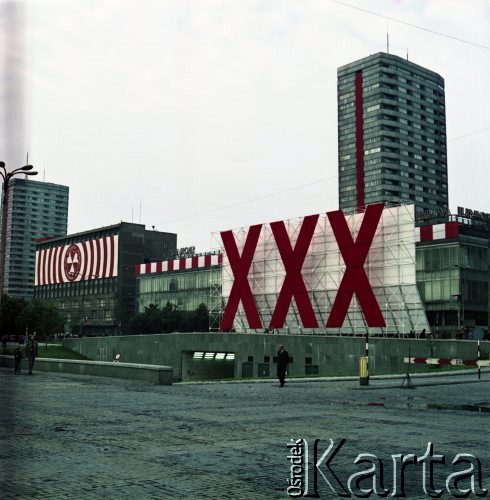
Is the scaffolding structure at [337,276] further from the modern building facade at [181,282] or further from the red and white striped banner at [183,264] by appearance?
the modern building facade at [181,282]

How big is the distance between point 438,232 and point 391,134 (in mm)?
88599

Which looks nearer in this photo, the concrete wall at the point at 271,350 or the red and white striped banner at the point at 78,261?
the concrete wall at the point at 271,350

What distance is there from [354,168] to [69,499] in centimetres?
16733

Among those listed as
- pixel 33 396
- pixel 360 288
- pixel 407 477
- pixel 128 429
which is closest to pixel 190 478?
pixel 407 477

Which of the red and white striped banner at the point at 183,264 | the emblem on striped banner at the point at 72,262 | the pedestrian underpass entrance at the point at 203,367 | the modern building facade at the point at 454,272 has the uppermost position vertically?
the emblem on striped banner at the point at 72,262

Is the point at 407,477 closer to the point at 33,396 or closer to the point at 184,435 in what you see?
the point at 184,435

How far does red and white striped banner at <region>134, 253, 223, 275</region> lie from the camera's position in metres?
113

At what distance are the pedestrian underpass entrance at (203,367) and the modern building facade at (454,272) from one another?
24.7m

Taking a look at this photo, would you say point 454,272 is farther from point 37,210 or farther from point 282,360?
point 37,210

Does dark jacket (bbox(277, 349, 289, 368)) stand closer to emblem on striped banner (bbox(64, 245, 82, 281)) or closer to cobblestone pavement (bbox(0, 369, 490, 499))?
cobblestone pavement (bbox(0, 369, 490, 499))

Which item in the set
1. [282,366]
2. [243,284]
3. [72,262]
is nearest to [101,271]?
[72,262]

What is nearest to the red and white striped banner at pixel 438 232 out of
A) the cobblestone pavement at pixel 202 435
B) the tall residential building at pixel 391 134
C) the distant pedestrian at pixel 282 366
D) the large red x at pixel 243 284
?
the large red x at pixel 243 284

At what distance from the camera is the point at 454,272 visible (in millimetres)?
77812

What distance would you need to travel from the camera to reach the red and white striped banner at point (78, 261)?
5886 inches
